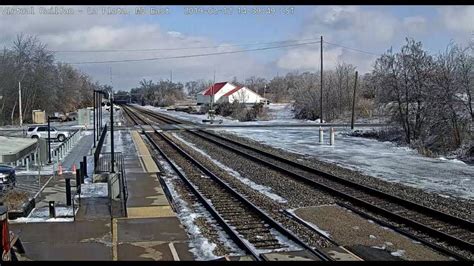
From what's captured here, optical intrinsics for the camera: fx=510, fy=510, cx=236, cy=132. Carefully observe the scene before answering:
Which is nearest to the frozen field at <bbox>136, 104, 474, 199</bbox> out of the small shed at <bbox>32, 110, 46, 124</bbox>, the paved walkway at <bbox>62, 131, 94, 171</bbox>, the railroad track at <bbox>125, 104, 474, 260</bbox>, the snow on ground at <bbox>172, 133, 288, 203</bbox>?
Answer: the railroad track at <bbox>125, 104, 474, 260</bbox>

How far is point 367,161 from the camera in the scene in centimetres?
2292

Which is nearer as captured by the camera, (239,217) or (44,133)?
(239,217)

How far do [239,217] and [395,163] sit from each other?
491 inches

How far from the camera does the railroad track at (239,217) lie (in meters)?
9.09

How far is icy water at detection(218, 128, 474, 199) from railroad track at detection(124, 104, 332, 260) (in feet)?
19.0

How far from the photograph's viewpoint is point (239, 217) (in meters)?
11.8

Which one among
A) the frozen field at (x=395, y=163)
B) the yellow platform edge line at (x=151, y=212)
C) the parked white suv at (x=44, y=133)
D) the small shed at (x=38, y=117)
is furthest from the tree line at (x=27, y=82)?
the yellow platform edge line at (x=151, y=212)

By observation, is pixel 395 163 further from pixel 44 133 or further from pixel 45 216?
pixel 44 133

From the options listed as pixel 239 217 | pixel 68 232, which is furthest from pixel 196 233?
pixel 68 232

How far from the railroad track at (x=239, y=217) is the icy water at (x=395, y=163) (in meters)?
5.80

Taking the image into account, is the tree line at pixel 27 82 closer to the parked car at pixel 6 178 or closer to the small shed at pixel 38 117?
the small shed at pixel 38 117

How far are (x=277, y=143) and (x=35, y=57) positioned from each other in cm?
5024

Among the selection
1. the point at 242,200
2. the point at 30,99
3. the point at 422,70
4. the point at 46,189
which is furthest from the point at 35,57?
the point at 242,200

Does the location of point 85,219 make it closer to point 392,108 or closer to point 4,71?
point 392,108
